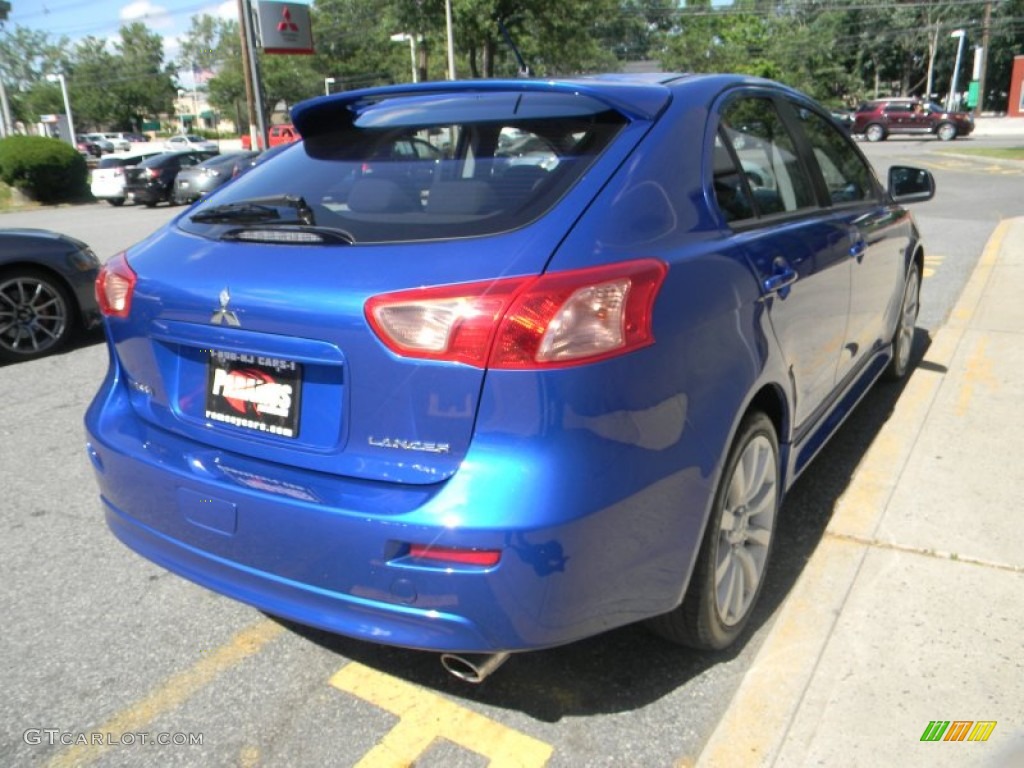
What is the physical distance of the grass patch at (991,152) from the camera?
81.6 ft

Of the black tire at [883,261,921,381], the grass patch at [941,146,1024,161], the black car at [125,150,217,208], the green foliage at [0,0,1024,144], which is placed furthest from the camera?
the green foliage at [0,0,1024,144]

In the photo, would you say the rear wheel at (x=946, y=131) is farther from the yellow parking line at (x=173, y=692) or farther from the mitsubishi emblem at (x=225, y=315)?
the mitsubishi emblem at (x=225, y=315)

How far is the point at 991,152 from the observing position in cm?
2677

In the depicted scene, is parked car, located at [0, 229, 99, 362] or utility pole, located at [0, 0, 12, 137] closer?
parked car, located at [0, 229, 99, 362]

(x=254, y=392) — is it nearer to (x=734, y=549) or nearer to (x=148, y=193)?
(x=734, y=549)

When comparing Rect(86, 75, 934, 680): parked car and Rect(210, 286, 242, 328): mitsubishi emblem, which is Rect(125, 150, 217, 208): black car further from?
Rect(210, 286, 242, 328): mitsubishi emblem

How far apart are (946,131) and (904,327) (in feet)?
119

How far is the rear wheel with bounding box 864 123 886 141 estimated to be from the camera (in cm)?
3719

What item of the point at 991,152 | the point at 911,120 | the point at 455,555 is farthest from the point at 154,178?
the point at 911,120

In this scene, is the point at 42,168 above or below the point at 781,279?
below

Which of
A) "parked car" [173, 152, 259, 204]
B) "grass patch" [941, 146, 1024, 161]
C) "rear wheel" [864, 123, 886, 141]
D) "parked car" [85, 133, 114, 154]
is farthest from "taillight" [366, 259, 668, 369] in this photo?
"parked car" [85, 133, 114, 154]

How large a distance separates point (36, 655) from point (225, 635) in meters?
0.57

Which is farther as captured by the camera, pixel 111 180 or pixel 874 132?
pixel 874 132

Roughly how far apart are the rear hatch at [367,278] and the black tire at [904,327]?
282 cm
